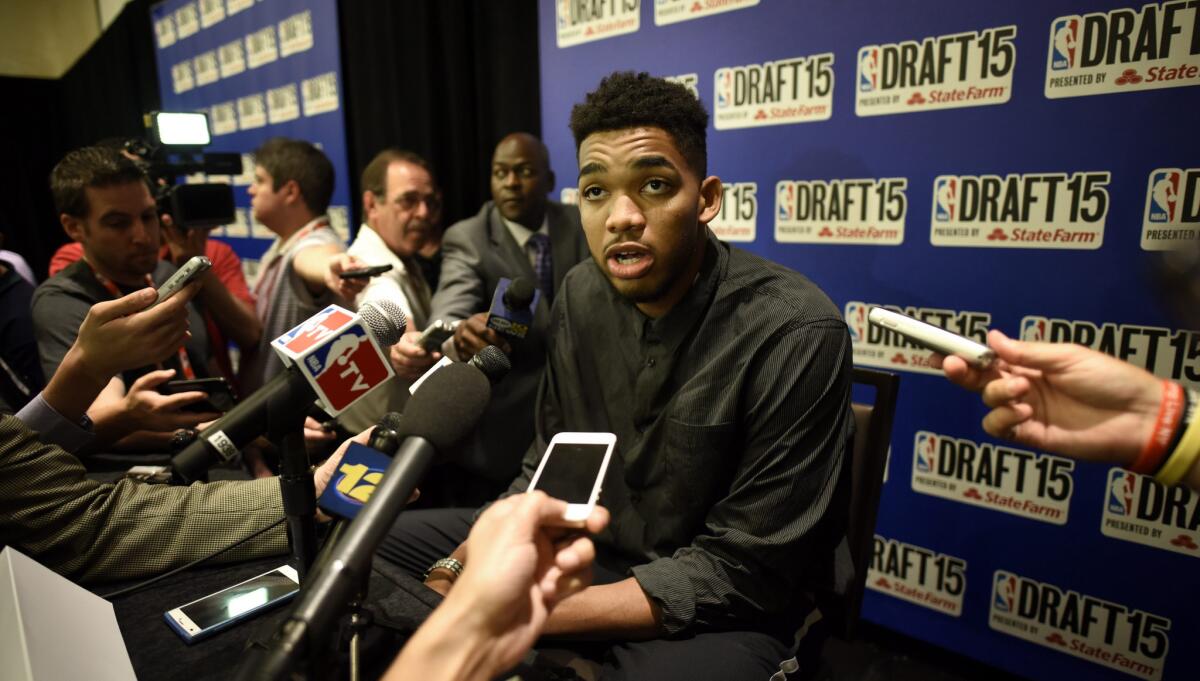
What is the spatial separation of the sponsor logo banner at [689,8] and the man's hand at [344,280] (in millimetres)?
1409

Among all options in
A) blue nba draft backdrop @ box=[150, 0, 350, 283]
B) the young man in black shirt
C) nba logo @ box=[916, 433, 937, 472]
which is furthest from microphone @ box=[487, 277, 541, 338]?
blue nba draft backdrop @ box=[150, 0, 350, 283]

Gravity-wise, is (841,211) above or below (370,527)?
above

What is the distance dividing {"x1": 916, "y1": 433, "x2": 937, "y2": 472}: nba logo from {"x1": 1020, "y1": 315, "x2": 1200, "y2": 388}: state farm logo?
44 cm

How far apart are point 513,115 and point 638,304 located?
6.21 feet

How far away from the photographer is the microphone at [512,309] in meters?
1.57

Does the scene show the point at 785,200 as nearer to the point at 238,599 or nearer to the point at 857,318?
the point at 857,318

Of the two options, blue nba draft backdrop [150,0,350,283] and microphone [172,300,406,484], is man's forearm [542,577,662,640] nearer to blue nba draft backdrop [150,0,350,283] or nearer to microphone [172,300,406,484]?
microphone [172,300,406,484]

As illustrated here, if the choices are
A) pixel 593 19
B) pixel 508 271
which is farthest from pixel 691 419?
pixel 593 19

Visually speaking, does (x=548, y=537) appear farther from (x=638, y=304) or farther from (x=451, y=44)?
(x=451, y=44)

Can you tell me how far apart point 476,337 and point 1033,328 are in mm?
1569

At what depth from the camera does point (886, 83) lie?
2.05m

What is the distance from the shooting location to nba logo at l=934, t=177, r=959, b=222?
1.99 meters

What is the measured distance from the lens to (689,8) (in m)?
2.39

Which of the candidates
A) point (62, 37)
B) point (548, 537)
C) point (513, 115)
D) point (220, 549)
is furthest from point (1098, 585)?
point (62, 37)
